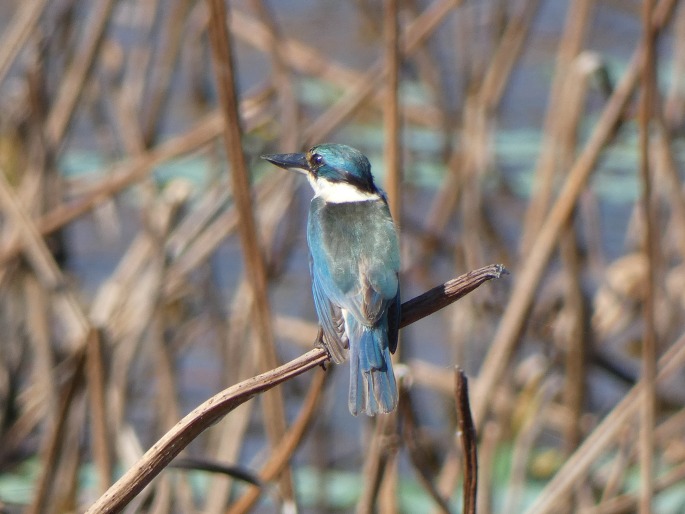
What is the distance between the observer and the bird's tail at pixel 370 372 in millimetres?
2362

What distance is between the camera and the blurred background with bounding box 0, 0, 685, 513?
317cm

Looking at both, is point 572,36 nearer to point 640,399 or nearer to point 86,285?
point 640,399

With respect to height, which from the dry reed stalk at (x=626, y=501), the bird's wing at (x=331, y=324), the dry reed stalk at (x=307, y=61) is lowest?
the dry reed stalk at (x=626, y=501)

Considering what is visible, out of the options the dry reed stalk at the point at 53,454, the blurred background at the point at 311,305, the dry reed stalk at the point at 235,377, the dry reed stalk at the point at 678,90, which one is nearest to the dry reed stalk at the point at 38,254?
the blurred background at the point at 311,305

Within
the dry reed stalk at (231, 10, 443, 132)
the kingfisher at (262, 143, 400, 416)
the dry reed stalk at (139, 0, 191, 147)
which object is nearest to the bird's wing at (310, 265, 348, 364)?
the kingfisher at (262, 143, 400, 416)

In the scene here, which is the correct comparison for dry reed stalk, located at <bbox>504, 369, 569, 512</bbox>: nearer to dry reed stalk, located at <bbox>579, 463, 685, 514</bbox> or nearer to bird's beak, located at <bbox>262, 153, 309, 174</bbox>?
A: dry reed stalk, located at <bbox>579, 463, 685, 514</bbox>

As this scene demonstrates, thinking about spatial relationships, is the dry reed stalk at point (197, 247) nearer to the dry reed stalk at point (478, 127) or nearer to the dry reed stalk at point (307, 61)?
the dry reed stalk at point (478, 127)

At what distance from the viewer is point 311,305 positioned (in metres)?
5.13

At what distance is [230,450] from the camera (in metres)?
3.78

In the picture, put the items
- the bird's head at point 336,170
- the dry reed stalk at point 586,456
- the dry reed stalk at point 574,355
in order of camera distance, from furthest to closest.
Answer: the dry reed stalk at point 574,355
the dry reed stalk at point 586,456
the bird's head at point 336,170

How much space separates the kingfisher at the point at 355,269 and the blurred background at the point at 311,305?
0.42 ft

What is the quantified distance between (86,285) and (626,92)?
334 centimetres

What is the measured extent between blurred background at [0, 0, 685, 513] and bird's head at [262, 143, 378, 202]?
0.29 ft

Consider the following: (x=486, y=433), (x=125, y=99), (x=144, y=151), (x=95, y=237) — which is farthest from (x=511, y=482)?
(x=95, y=237)
